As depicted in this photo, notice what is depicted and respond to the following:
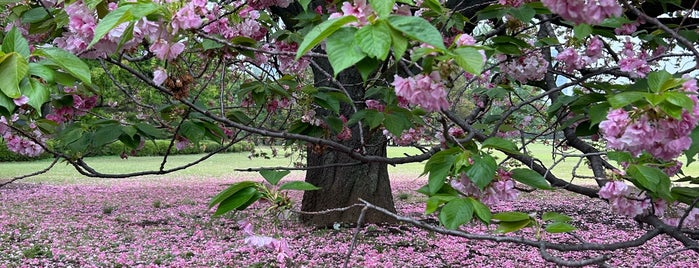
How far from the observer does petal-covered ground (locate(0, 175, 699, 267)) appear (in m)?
4.39

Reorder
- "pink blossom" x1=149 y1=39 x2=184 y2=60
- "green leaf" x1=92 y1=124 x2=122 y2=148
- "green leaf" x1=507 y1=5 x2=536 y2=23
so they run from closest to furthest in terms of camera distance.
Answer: "pink blossom" x1=149 y1=39 x2=184 y2=60 → "green leaf" x1=507 y1=5 x2=536 y2=23 → "green leaf" x1=92 y1=124 x2=122 y2=148

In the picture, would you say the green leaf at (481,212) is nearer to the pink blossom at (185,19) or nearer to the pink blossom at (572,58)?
the pink blossom at (185,19)

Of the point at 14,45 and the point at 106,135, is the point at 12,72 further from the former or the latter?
the point at 106,135

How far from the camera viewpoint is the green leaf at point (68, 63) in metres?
0.93

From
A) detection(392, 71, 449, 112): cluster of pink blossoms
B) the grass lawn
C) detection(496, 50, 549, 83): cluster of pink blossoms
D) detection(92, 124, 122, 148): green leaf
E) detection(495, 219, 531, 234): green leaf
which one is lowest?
the grass lawn

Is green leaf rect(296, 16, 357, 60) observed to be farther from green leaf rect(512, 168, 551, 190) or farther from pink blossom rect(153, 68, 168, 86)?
pink blossom rect(153, 68, 168, 86)

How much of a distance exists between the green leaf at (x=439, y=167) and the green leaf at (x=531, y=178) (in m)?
0.16

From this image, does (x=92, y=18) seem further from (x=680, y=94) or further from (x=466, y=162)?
(x=680, y=94)

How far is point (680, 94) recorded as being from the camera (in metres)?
0.96

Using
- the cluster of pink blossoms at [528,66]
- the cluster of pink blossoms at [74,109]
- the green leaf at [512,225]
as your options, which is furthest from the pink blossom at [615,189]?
the cluster of pink blossoms at [74,109]

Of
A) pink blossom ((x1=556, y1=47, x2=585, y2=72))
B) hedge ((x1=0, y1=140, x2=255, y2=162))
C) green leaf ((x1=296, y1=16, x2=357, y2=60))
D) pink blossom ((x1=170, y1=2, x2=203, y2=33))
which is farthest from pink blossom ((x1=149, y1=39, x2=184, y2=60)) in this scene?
hedge ((x1=0, y1=140, x2=255, y2=162))

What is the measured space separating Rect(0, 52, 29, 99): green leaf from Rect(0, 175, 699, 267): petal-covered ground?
6.93 ft

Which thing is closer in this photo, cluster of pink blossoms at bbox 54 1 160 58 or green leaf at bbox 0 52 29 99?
green leaf at bbox 0 52 29 99

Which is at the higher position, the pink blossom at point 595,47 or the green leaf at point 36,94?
the pink blossom at point 595,47
